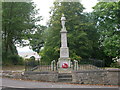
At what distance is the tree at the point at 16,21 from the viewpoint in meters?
19.3

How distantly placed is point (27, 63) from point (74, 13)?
13629 millimetres

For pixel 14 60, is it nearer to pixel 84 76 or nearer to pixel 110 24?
pixel 110 24

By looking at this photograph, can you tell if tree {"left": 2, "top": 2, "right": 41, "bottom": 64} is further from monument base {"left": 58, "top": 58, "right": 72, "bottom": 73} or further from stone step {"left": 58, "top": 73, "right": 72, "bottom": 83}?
stone step {"left": 58, "top": 73, "right": 72, "bottom": 83}

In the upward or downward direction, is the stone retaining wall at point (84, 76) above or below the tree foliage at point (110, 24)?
below

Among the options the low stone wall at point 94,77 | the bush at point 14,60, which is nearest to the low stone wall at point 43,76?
the low stone wall at point 94,77

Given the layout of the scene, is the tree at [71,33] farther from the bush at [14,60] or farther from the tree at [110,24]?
the bush at [14,60]

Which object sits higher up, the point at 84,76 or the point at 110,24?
the point at 110,24

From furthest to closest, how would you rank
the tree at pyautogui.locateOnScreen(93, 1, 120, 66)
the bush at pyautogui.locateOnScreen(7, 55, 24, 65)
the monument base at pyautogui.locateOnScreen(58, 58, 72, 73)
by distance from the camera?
the bush at pyautogui.locateOnScreen(7, 55, 24, 65) < the tree at pyautogui.locateOnScreen(93, 1, 120, 66) < the monument base at pyautogui.locateOnScreen(58, 58, 72, 73)

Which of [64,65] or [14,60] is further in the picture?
[14,60]

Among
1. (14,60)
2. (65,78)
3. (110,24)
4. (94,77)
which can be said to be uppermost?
(110,24)

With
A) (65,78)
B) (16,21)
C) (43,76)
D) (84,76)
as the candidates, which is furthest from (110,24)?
(43,76)

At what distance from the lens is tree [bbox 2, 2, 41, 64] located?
63.2ft

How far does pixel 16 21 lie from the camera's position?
1928 cm

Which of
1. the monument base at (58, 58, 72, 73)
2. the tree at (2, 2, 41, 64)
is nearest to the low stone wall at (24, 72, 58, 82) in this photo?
the monument base at (58, 58, 72, 73)
